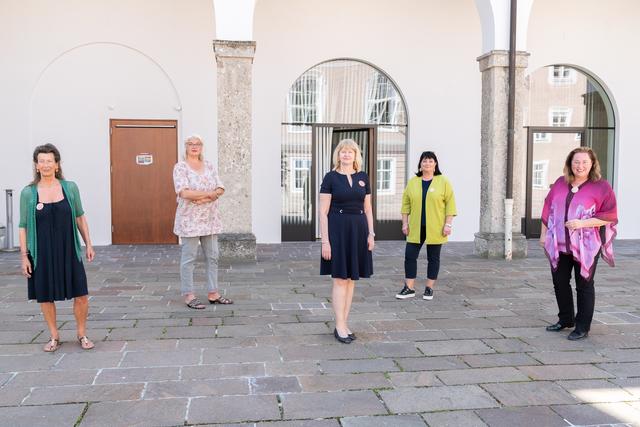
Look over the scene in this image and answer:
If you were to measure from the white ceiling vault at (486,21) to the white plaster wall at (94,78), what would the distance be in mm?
2219

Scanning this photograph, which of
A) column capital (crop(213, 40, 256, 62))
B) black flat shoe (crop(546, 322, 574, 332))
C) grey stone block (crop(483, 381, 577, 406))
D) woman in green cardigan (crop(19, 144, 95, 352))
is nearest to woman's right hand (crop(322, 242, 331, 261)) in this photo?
grey stone block (crop(483, 381, 577, 406))

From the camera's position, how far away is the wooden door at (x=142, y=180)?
10.9 meters

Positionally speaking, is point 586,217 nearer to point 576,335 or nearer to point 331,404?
point 576,335

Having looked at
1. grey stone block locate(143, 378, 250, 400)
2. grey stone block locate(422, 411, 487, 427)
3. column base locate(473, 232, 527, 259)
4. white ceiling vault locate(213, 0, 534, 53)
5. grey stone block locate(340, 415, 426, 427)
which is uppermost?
white ceiling vault locate(213, 0, 534, 53)

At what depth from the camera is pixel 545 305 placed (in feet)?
21.1

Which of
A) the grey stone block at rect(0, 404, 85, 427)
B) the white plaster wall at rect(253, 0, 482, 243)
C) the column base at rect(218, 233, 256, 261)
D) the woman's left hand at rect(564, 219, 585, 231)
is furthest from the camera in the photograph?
the white plaster wall at rect(253, 0, 482, 243)

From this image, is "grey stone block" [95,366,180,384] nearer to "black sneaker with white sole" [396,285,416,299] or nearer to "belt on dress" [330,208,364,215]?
"belt on dress" [330,208,364,215]

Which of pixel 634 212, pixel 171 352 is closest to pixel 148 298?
pixel 171 352

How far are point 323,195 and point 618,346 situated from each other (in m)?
2.77

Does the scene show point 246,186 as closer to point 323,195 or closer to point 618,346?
point 323,195

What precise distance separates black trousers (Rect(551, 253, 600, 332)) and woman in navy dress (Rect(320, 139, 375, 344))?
70.4 inches

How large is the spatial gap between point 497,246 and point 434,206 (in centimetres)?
356

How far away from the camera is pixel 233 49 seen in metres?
8.79

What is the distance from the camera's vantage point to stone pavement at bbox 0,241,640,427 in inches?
138
